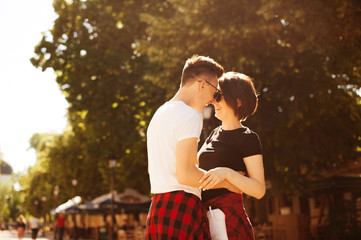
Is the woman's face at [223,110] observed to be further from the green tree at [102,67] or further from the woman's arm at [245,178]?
the green tree at [102,67]

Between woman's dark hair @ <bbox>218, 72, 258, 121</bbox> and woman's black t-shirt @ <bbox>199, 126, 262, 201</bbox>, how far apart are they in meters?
0.16

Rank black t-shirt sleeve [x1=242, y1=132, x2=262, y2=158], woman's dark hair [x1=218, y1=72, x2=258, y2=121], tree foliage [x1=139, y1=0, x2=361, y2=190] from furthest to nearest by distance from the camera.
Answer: tree foliage [x1=139, y1=0, x2=361, y2=190] → woman's dark hair [x1=218, y1=72, x2=258, y2=121] → black t-shirt sleeve [x1=242, y1=132, x2=262, y2=158]

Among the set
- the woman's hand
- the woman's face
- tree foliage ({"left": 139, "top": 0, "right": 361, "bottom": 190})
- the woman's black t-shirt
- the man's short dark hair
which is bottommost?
the woman's hand

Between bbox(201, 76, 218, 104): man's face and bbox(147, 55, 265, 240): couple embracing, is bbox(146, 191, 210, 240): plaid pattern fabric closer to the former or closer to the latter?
bbox(147, 55, 265, 240): couple embracing

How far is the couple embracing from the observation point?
9.69 ft

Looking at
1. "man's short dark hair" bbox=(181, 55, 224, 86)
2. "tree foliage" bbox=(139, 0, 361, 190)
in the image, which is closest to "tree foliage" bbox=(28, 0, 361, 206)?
"tree foliage" bbox=(139, 0, 361, 190)

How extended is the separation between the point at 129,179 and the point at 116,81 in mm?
8050

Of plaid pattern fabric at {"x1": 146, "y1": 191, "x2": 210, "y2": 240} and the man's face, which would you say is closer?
plaid pattern fabric at {"x1": 146, "y1": 191, "x2": 210, "y2": 240}

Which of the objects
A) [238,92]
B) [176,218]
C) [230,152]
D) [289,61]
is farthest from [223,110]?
[289,61]

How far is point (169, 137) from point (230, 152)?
517 mm

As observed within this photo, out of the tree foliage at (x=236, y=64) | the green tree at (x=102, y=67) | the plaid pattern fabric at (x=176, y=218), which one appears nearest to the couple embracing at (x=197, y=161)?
the plaid pattern fabric at (x=176, y=218)

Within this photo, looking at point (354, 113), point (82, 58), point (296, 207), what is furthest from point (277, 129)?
point (296, 207)

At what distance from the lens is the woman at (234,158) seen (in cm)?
315

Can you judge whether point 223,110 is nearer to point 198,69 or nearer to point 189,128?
point 198,69
